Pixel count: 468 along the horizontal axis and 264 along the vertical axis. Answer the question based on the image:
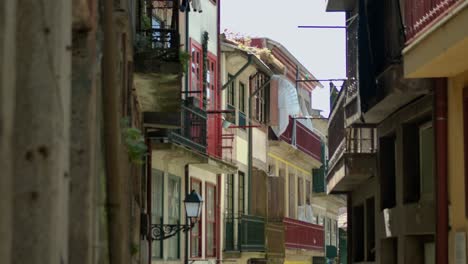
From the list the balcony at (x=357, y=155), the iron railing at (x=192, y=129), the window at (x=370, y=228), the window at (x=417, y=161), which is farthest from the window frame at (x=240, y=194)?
the window at (x=417, y=161)

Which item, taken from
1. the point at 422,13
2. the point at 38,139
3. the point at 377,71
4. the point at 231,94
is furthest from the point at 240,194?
the point at 38,139

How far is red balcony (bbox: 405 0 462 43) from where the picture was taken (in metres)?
11.3

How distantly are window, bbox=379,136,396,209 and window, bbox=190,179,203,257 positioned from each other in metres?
12.2

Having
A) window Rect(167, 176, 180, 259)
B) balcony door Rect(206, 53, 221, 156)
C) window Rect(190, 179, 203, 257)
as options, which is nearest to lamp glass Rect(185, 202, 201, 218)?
window Rect(167, 176, 180, 259)

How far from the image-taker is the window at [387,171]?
56.3 ft

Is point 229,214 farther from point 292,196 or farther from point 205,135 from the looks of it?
point 292,196

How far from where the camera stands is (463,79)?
496 inches

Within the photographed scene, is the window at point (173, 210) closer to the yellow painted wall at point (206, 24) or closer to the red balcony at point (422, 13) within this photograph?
the yellow painted wall at point (206, 24)

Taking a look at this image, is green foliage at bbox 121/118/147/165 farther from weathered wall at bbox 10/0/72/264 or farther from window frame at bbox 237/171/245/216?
window frame at bbox 237/171/245/216

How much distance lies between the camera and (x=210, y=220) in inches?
1262

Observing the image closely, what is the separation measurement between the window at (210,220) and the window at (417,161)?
629 inches

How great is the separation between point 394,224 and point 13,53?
39.6 ft

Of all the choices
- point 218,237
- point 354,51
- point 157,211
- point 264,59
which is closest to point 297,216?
point 264,59

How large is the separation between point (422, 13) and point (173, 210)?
15394mm
